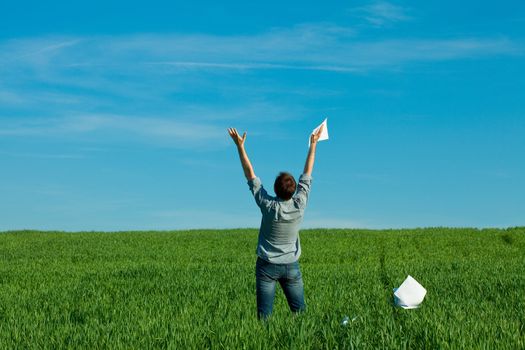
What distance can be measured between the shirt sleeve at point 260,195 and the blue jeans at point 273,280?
69 centimetres

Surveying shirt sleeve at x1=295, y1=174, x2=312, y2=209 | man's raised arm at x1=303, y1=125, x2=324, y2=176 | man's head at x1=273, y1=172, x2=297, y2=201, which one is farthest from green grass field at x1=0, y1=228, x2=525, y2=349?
man's raised arm at x1=303, y1=125, x2=324, y2=176

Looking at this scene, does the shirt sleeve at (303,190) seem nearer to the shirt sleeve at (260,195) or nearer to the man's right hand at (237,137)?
the shirt sleeve at (260,195)

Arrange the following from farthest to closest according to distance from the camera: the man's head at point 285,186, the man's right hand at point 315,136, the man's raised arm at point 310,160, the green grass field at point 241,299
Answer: the man's raised arm at point 310,160 < the man's right hand at point 315,136 < the man's head at point 285,186 < the green grass field at point 241,299

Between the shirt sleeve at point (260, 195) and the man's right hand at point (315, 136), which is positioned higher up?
the man's right hand at point (315, 136)

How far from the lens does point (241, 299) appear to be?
1246cm

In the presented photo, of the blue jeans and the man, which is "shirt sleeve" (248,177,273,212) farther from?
the blue jeans

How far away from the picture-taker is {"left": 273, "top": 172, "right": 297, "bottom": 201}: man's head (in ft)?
25.4

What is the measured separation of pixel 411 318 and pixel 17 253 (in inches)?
948

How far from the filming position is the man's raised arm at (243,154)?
8055 mm

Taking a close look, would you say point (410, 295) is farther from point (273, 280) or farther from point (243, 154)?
point (243, 154)

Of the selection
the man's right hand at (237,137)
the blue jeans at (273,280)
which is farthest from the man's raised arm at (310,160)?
the blue jeans at (273,280)

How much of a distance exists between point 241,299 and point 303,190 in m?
5.05

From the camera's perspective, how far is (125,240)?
34656 millimetres

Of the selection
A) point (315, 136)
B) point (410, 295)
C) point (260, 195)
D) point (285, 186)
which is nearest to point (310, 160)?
point (315, 136)
